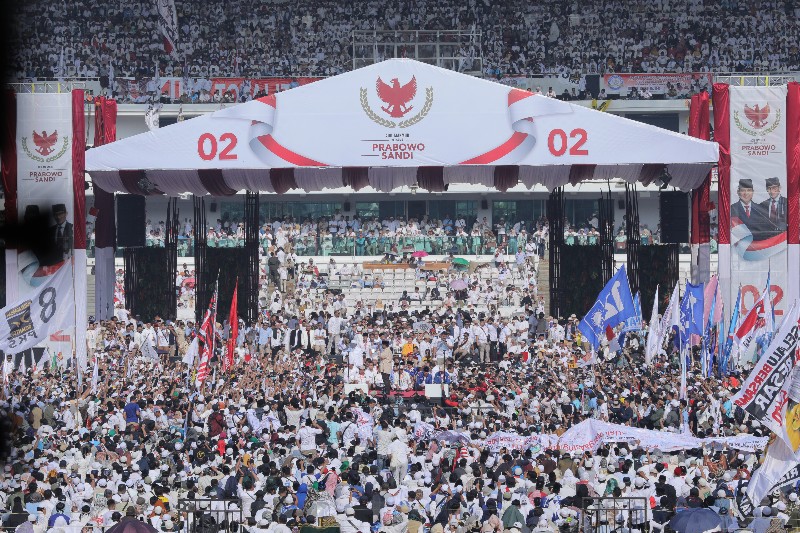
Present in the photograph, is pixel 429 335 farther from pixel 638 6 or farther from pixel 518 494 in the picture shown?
pixel 638 6

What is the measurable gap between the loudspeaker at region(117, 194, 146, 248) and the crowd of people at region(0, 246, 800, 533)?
1.79 metres

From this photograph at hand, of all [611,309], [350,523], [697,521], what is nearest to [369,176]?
[611,309]

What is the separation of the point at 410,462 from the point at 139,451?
3897 mm

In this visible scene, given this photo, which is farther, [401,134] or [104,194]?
[104,194]

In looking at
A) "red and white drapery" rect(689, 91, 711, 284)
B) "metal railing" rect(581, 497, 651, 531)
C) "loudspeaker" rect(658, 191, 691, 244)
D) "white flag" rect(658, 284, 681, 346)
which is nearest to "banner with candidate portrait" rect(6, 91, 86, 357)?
"white flag" rect(658, 284, 681, 346)

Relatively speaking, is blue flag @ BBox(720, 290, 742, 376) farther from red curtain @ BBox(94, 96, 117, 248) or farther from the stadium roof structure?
red curtain @ BBox(94, 96, 117, 248)

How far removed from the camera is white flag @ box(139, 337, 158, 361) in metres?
26.1

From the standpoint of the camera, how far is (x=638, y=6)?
4831 centimetres

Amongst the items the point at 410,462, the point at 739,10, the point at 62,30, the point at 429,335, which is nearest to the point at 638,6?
the point at 739,10

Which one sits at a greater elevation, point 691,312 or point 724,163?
point 724,163

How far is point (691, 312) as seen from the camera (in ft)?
70.3

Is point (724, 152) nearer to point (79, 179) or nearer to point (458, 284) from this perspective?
point (458, 284)

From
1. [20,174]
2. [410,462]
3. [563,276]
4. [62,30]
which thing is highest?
[62,30]

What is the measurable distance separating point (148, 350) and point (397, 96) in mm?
7380
